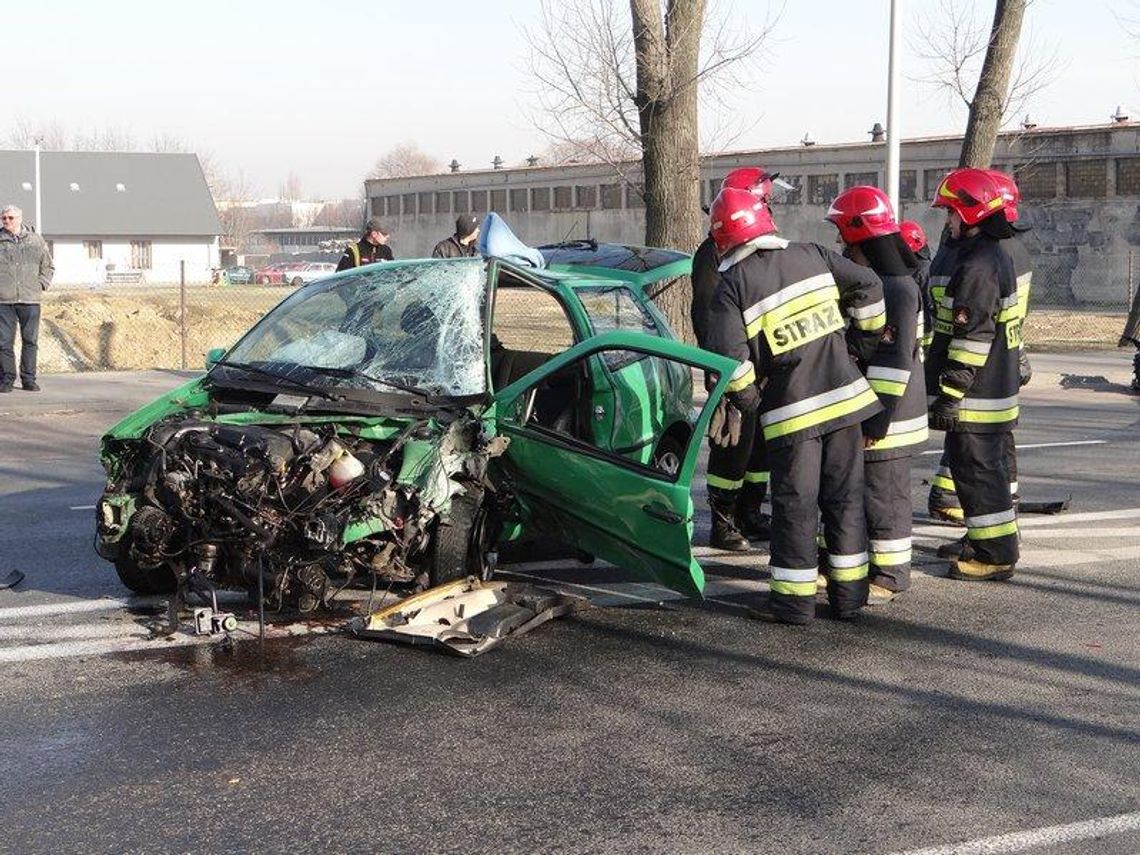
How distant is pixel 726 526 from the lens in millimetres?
8188

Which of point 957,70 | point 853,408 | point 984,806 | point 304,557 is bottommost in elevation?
point 984,806

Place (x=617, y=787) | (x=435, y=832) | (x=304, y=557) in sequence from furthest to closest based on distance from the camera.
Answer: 1. (x=304, y=557)
2. (x=617, y=787)
3. (x=435, y=832)

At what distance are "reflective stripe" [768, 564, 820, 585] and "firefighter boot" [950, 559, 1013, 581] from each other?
4.33 ft

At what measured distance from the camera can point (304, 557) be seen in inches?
240

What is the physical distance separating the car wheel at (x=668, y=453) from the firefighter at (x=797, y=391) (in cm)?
105

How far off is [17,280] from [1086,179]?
32.6 meters

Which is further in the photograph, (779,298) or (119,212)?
(119,212)

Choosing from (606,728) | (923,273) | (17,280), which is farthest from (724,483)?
(17,280)

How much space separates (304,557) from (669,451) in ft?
7.83

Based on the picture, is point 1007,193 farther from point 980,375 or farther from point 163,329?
point 163,329

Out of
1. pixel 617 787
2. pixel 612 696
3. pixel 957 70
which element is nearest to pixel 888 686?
pixel 612 696

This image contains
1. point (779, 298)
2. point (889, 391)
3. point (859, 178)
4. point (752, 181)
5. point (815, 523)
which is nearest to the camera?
point (779, 298)

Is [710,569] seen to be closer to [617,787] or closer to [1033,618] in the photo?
[1033,618]

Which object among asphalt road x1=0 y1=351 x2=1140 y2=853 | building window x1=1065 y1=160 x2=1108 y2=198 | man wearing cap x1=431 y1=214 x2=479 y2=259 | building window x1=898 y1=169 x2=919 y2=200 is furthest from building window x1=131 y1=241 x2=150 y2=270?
asphalt road x1=0 y1=351 x2=1140 y2=853
